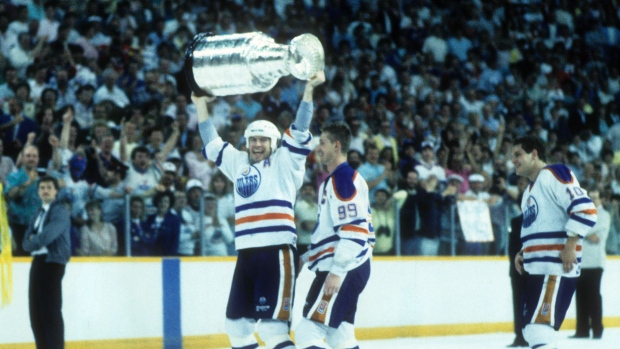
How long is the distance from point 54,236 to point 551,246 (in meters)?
4.08

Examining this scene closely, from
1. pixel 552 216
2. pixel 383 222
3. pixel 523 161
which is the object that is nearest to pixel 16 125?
pixel 383 222

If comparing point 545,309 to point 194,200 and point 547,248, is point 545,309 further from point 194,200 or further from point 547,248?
point 194,200

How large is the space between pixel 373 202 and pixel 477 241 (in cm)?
189

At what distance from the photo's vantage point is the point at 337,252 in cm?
679

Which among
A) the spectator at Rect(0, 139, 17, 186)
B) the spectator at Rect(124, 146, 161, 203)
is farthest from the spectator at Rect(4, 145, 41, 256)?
the spectator at Rect(124, 146, 161, 203)

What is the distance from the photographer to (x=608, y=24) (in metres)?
21.9

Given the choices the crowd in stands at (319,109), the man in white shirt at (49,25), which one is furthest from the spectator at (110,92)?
the man in white shirt at (49,25)

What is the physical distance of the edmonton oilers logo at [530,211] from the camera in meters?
7.32

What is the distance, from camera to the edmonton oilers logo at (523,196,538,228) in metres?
7.32

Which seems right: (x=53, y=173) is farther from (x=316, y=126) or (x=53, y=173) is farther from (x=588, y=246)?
(x=588, y=246)

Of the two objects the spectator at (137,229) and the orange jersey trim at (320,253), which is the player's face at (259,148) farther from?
the spectator at (137,229)

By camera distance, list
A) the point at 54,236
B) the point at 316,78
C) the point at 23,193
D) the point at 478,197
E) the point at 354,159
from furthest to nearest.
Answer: the point at 478,197 < the point at 354,159 < the point at 23,193 < the point at 54,236 < the point at 316,78

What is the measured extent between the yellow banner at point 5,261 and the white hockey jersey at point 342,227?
4.10m

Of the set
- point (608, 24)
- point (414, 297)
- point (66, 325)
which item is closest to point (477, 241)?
point (414, 297)
